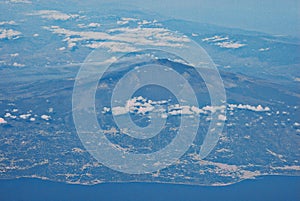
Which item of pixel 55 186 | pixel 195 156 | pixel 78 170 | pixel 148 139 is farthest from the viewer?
pixel 148 139

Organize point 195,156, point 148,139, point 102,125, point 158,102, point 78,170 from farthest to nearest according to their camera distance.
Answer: point 158,102
point 102,125
point 148,139
point 195,156
point 78,170

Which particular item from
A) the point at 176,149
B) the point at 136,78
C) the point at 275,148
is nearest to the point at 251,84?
the point at 136,78

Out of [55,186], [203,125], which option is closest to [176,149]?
[203,125]

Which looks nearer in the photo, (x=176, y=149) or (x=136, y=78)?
(x=176, y=149)

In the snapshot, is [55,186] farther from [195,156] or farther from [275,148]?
[275,148]

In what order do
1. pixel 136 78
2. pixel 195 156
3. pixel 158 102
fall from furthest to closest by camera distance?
1. pixel 136 78
2. pixel 158 102
3. pixel 195 156

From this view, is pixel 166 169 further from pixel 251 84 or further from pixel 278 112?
pixel 251 84
